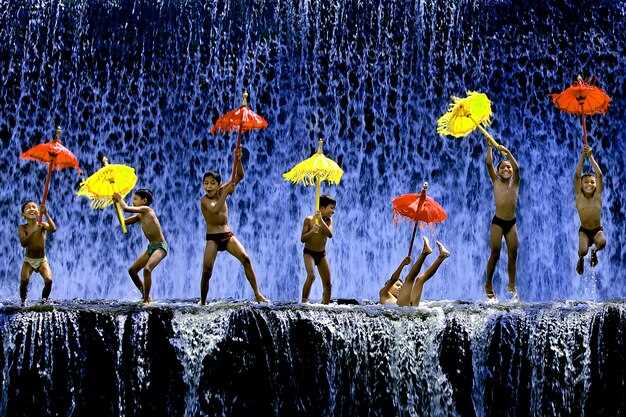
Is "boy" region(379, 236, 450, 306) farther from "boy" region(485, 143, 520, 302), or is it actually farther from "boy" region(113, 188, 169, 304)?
"boy" region(113, 188, 169, 304)

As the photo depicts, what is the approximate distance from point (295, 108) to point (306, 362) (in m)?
6.85

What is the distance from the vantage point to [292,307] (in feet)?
Answer: 29.0

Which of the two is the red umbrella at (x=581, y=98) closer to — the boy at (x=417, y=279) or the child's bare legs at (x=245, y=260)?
the boy at (x=417, y=279)

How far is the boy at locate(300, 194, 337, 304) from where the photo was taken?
9.91 meters

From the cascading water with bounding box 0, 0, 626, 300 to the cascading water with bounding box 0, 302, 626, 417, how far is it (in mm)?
5439

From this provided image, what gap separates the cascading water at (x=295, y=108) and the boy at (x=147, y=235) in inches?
169

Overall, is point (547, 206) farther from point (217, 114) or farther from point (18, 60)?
point (18, 60)

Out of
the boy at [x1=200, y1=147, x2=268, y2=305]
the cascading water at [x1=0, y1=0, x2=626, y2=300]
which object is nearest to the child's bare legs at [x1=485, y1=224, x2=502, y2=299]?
the boy at [x1=200, y1=147, x2=268, y2=305]

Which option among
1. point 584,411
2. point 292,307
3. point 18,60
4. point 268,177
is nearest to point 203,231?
point 268,177

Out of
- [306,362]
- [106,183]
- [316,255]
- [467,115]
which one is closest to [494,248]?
[467,115]

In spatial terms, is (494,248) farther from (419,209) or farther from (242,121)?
(242,121)

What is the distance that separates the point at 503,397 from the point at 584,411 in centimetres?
61

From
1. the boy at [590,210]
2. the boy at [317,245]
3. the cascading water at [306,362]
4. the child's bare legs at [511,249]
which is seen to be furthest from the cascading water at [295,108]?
the cascading water at [306,362]

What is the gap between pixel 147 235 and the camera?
9.83m
